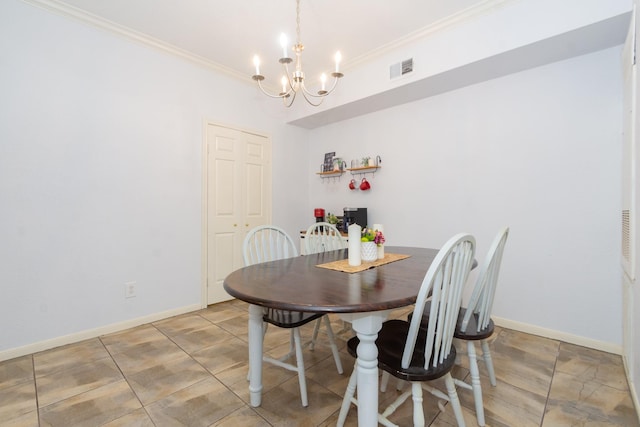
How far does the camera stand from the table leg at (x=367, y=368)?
1.10 m

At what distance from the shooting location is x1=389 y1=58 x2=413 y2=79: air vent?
283 cm

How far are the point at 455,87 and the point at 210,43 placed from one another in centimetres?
249

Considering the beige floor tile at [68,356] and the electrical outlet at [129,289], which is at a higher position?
the electrical outlet at [129,289]

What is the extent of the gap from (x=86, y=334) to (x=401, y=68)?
3748 mm

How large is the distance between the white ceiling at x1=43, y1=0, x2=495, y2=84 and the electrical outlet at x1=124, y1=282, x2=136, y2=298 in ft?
7.63

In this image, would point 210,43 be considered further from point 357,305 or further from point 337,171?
point 357,305

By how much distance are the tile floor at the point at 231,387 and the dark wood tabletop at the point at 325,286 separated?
729 mm

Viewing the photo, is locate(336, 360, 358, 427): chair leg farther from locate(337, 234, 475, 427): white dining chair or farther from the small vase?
the small vase

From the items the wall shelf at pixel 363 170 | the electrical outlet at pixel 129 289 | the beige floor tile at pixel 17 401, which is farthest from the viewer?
the wall shelf at pixel 363 170

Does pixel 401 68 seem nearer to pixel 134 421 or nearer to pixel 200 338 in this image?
pixel 200 338

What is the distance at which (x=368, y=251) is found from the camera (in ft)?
6.00

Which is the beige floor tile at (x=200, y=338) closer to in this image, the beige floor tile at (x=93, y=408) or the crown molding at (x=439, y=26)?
the beige floor tile at (x=93, y=408)

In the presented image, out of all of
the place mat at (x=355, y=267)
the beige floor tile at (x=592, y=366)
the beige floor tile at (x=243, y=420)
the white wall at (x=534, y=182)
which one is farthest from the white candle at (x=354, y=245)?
the white wall at (x=534, y=182)

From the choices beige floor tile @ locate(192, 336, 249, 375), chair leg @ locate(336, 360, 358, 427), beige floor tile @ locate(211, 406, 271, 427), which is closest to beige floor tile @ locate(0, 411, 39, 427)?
beige floor tile @ locate(192, 336, 249, 375)
